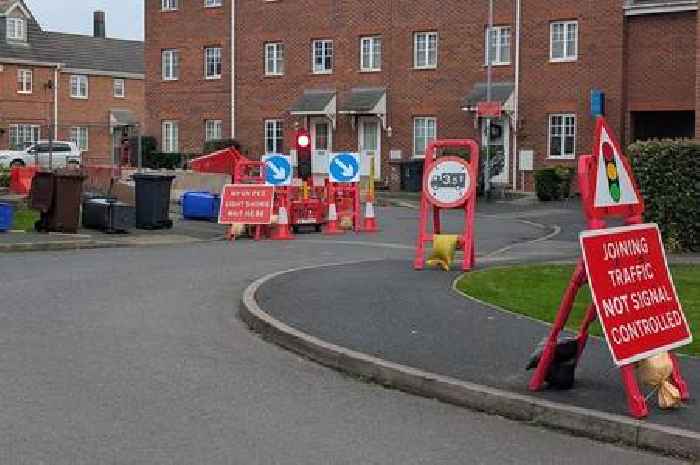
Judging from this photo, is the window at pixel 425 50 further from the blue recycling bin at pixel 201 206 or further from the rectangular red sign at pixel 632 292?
the rectangular red sign at pixel 632 292

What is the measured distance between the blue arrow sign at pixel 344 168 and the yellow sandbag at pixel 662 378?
18533mm

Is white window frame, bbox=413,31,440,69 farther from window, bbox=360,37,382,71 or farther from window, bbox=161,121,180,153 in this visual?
window, bbox=161,121,180,153

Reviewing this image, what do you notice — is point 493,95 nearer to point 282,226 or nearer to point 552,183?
point 552,183

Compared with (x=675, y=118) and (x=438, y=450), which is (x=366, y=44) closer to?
(x=675, y=118)

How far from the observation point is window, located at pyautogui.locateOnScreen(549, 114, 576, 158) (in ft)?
128

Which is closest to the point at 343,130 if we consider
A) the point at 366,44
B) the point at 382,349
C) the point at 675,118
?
the point at 366,44

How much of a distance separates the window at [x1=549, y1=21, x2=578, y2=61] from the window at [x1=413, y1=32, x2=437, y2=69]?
488 cm

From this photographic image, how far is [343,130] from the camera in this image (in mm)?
44656

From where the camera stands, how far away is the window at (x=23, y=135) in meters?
59.2

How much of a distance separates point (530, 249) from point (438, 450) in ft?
48.2

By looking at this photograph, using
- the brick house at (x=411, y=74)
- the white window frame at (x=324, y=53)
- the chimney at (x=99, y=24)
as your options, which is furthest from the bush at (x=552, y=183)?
the chimney at (x=99, y=24)

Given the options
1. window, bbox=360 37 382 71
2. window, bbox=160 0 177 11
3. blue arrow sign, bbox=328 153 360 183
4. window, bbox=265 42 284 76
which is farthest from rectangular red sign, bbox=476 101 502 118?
window, bbox=160 0 177 11

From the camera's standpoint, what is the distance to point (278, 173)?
24172mm

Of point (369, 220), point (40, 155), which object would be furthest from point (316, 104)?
point (369, 220)
